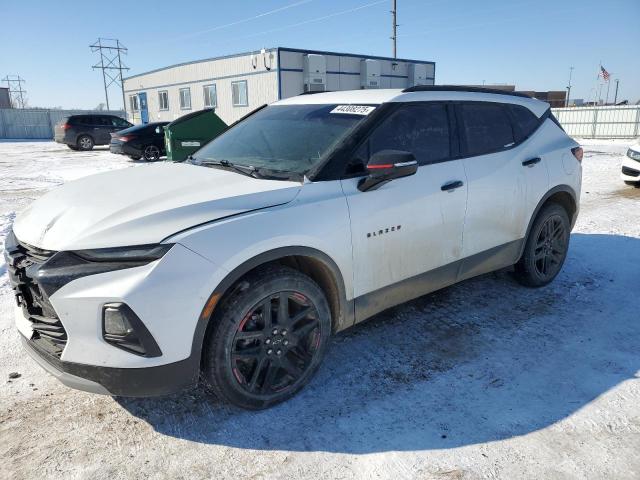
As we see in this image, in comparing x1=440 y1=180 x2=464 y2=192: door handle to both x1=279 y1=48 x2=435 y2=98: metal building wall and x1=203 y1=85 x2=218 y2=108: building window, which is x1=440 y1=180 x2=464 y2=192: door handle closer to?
x1=279 y1=48 x2=435 y2=98: metal building wall

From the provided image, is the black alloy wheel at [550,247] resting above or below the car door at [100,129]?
below

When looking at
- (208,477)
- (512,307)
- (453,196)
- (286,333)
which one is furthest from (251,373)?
(512,307)

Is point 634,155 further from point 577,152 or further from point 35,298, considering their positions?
point 35,298

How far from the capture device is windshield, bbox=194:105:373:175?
3108 millimetres

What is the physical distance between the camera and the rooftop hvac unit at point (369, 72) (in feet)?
88.2

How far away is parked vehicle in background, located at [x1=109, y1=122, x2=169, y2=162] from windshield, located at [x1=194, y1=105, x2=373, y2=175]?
1359 cm

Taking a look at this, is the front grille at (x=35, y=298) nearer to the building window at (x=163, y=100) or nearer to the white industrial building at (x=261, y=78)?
the white industrial building at (x=261, y=78)

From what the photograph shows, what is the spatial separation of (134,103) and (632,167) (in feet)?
118

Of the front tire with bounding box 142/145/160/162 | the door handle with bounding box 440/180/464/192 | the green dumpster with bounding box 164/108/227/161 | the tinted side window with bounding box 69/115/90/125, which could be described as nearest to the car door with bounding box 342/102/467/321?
the door handle with bounding box 440/180/464/192

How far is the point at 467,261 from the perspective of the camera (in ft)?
12.3

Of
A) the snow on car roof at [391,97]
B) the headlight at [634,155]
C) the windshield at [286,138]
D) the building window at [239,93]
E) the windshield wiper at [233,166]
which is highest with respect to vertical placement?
the building window at [239,93]

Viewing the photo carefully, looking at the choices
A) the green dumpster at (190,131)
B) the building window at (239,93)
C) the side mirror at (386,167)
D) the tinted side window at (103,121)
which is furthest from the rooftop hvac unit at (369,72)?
the side mirror at (386,167)

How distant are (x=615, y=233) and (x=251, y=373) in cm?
577

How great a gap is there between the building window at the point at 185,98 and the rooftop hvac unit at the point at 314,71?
363 inches
